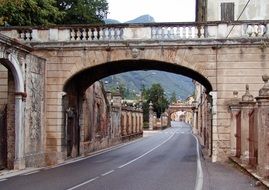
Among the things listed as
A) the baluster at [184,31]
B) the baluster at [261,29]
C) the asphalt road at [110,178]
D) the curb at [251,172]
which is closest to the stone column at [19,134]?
the asphalt road at [110,178]

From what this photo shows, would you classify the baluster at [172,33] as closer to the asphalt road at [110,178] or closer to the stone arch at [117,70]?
the stone arch at [117,70]

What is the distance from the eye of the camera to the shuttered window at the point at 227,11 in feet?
108

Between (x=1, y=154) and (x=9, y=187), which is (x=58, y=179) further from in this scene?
(x=1, y=154)

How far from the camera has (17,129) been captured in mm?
21609

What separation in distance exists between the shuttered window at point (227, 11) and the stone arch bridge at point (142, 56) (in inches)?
325

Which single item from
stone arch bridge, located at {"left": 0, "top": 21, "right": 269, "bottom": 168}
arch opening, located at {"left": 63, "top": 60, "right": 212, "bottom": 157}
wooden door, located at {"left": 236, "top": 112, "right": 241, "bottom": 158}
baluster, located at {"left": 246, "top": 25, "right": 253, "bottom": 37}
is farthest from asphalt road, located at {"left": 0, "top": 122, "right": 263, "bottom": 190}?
baluster, located at {"left": 246, "top": 25, "right": 253, "bottom": 37}

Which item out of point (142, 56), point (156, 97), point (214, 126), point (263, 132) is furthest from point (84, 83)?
point (156, 97)

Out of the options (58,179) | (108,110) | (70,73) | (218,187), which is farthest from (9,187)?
(108,110)

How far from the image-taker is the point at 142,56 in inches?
995

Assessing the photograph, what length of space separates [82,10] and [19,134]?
73.4 feet

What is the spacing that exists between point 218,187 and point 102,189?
11.1 feet

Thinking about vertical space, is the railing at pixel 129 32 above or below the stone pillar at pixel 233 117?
above

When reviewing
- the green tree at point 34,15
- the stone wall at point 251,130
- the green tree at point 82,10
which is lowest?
the stone wall at point 251,130

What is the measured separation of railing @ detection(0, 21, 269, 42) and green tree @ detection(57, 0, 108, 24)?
16627mm
